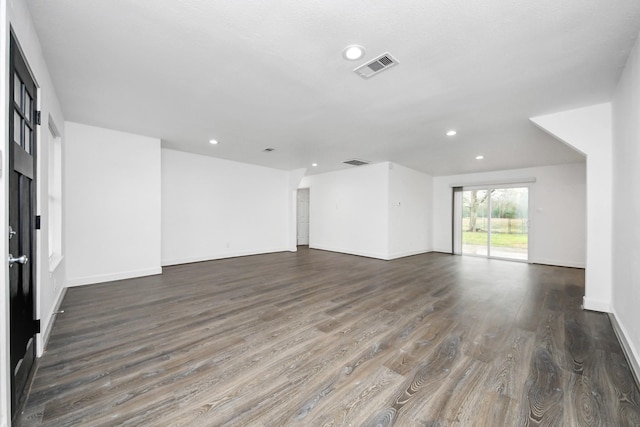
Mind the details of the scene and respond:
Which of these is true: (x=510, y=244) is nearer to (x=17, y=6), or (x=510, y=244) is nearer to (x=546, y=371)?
(x=546, y=371)

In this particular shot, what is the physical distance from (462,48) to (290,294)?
3.30 meters

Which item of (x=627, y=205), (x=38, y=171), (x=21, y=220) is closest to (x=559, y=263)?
(x=627, y=205)

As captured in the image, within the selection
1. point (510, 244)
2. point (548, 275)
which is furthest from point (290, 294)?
point (510, 244)

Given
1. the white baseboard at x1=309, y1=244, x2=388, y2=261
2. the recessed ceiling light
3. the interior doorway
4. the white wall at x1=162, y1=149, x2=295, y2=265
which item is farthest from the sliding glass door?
the recessed ceiling light

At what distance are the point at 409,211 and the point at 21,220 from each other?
7.14m

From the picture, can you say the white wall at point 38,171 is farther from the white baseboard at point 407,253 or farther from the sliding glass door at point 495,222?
the sliding glass door at point 495,222

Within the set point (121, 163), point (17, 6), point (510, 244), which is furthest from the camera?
point (510, 244)

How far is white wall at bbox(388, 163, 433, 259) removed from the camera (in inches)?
260

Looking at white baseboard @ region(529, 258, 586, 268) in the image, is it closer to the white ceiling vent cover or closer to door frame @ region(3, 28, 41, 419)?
the white ceiling vent cover

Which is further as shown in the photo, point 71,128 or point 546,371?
point 71,128

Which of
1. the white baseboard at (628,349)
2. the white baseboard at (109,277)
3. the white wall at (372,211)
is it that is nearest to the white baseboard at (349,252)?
the white wall at (372,211)

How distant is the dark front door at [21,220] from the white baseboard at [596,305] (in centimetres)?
515

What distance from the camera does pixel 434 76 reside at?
2.45 m

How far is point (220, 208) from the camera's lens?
20.7 feet
